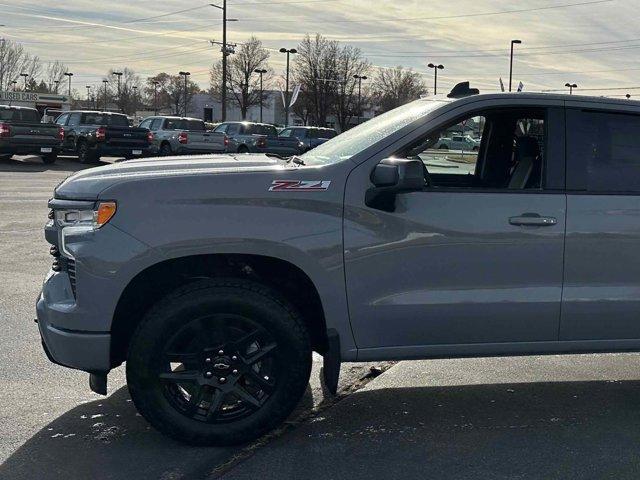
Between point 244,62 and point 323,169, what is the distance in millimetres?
85249

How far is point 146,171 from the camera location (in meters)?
3.80

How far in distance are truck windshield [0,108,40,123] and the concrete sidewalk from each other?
22379mm

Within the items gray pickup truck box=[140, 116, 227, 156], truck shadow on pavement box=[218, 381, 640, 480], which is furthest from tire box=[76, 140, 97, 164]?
truck shadow on pavement box=[218, 381, 640, 480]

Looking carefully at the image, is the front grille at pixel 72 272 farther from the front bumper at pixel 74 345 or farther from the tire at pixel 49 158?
the tire at pixel 49 158

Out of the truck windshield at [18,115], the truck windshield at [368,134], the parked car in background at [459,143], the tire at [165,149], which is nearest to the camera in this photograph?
the truck windshield at [368,134]

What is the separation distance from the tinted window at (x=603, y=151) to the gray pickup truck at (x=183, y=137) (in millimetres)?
23861

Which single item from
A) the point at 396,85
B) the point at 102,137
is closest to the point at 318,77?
the point at 396,85

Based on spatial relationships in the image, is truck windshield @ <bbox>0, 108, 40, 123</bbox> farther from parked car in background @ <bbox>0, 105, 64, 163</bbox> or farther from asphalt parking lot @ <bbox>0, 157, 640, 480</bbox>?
asphalt parking lot @ <bbox>0, 157, 640, 480</bbox>

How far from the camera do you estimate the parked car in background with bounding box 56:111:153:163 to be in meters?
25.5

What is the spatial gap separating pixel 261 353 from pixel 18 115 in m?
23.6

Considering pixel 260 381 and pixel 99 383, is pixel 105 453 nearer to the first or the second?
pixel 99 383

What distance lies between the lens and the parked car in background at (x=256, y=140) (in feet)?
92.9

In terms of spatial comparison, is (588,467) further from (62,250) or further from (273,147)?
(273,147)

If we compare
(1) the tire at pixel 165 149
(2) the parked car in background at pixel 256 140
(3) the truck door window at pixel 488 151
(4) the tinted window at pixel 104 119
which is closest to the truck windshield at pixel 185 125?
(1) the tire at pixel 165 149
